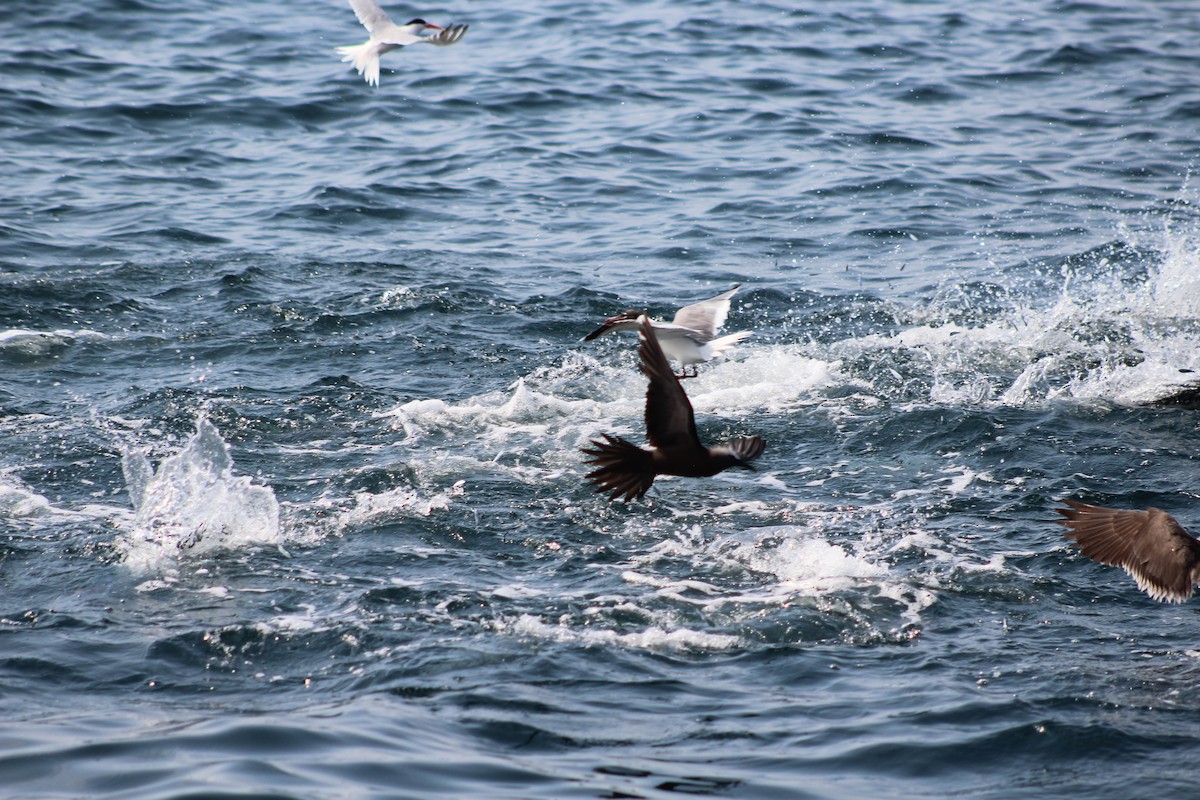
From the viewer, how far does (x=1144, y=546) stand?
5.96 metres

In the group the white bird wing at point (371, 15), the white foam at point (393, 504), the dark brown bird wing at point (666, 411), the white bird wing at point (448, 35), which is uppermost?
the white bird wing at point (371, 15)

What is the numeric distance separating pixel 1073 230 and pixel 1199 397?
400cm

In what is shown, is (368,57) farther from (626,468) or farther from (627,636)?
(627,636)

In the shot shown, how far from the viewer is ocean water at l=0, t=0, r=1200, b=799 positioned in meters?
4.92

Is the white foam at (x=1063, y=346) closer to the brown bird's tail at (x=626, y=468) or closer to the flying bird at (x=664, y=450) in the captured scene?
the flying bird at (x=664, y=450)

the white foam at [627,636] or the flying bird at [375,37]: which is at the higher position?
the flying bird at [375,37]

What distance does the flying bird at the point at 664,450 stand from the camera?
5.22 m

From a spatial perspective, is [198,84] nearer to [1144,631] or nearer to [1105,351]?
[1105,351]

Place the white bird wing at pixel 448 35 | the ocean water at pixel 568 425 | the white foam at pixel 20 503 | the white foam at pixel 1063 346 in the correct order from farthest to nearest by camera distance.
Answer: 1. the white foam at pixel 1063 346
2. the white bird wing at pixel 448 35
3. the white foam at pixel 20 503
4. the ocean water at pixel 568 425

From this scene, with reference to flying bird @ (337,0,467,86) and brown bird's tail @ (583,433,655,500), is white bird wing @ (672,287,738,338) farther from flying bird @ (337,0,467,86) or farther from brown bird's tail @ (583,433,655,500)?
flying bird @ (337,0,467,86)

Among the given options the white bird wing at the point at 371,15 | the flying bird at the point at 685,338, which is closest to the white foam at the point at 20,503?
the flying bird at the point at 685,338

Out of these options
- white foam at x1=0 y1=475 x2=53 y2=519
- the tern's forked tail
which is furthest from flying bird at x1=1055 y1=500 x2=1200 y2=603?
the tern's forked tail

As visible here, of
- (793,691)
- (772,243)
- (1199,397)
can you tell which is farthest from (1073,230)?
(793,691)

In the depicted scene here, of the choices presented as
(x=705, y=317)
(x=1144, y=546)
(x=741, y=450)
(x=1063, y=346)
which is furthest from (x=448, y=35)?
(x=1144, y=546)
